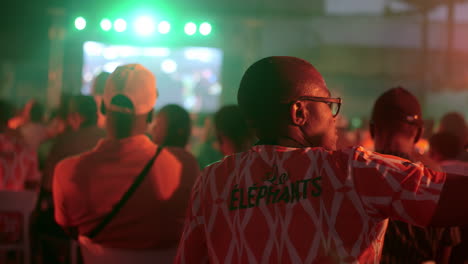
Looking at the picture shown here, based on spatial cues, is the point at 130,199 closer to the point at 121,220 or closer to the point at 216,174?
the point at 121,220

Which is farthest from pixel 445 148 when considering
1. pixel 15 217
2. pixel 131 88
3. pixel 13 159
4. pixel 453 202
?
pixel 13 159

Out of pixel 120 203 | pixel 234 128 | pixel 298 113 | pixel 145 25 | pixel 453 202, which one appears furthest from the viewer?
pixel 145 25

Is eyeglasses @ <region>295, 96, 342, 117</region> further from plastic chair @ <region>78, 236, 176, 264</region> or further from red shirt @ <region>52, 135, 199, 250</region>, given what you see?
plastic chair @ <region>78, 236, 176, 264</region>

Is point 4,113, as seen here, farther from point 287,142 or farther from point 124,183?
point 287,142

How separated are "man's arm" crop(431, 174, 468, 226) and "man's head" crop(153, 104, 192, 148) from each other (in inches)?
97.9

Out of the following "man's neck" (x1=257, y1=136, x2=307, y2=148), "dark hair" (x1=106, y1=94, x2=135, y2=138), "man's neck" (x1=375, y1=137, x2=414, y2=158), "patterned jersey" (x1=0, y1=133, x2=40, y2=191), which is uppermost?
"dark hair" (x1=106, y1=94, x2=135, y2=138)

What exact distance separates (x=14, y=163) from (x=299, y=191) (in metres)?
3.65

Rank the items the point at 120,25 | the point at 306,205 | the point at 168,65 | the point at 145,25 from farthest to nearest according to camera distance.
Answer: the point at 168,65 < the point at 145,25 < the point at 120,25 < the point at 306,205

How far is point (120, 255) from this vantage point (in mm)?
2379

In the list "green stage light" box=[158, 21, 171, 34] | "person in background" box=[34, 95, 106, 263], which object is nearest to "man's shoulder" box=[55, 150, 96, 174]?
"person in background" box=[34, 95, 106, 263]

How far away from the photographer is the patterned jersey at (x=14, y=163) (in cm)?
423

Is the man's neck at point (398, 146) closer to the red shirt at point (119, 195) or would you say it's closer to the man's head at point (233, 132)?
the red shirt at point (119, 195)

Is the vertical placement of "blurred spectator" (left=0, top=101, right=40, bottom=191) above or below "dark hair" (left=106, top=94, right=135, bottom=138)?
below

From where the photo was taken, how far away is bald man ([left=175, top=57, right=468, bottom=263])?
1228 mm
